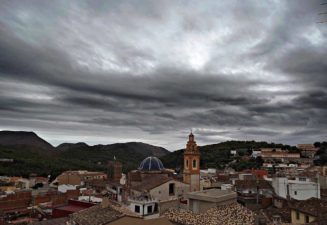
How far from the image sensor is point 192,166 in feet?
147

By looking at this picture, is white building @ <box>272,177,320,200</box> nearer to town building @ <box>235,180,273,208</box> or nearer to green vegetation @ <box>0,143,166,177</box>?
town building @ <box>235,180,273,208</box>

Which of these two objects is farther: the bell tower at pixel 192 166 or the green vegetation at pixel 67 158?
the green vegetation at pixel 67 158

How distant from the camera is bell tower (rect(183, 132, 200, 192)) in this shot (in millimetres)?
44206

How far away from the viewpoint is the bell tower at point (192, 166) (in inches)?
1740

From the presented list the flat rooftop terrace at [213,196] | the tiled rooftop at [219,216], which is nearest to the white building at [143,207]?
the tiled rooftop at [219,216]

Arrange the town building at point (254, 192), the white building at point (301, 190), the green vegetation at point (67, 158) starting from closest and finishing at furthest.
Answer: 1. the white building at point (301, 190)
2. the town building at point (254, 192)
3. the green vegetation at point (67, 158)

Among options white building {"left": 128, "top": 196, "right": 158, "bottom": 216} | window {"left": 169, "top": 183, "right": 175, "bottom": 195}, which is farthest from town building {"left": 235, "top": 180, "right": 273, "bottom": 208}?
white building {"left": 128, "top": 196, "right": 158, "bottom": 216}

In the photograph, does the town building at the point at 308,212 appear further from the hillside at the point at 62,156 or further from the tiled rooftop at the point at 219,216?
the hillside at the point at 62,156

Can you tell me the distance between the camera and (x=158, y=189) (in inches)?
1551

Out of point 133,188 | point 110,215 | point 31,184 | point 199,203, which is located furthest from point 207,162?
point 110,215

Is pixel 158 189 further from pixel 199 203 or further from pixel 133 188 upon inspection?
pixel 199 203

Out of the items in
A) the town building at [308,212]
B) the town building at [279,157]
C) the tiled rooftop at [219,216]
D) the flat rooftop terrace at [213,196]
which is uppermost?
the town building at [279,157]

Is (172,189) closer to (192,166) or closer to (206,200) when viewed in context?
(192,166)

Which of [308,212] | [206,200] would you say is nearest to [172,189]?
[206,200]
